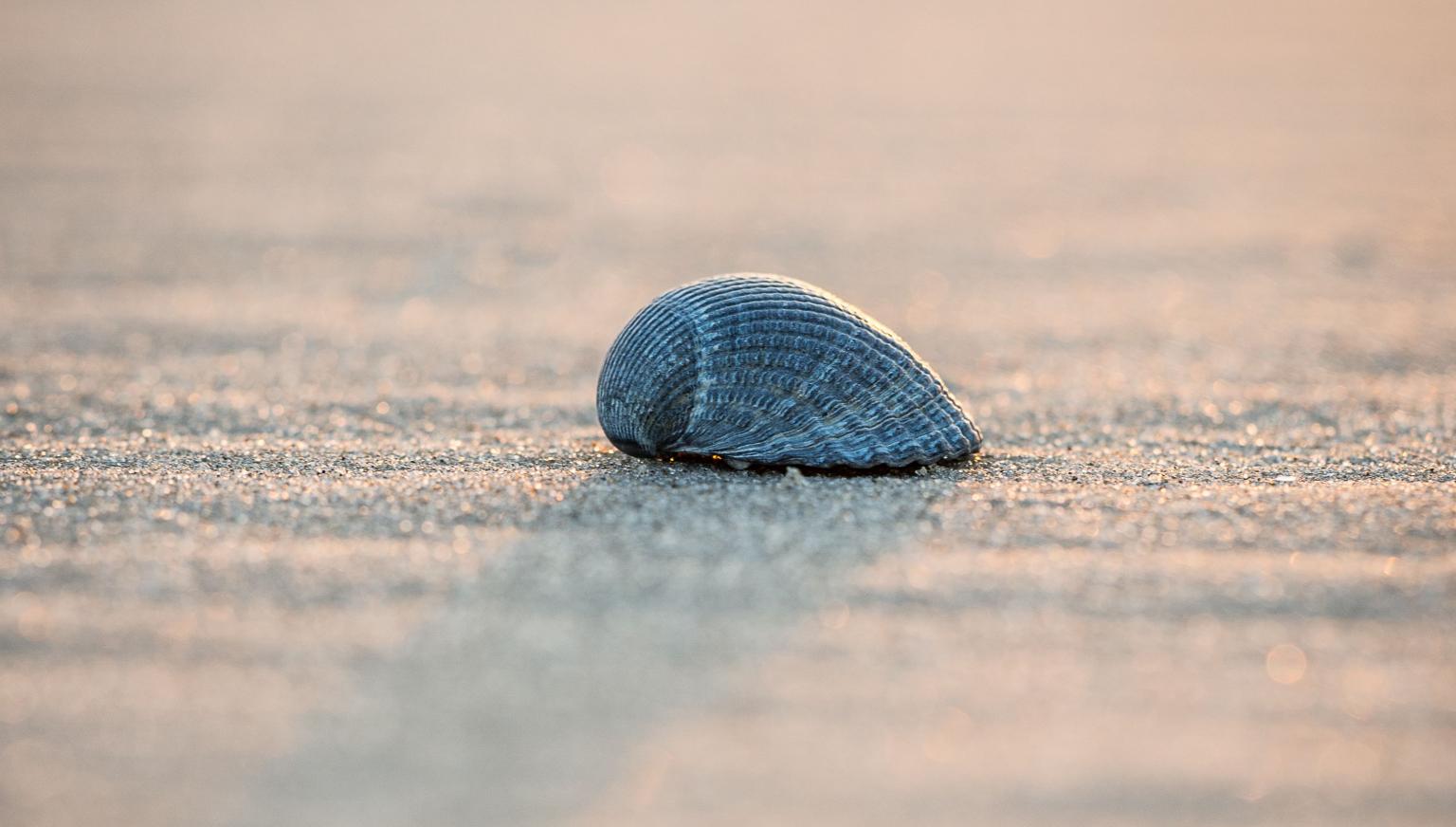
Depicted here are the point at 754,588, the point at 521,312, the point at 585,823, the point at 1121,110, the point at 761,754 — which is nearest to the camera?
the point at 585,823

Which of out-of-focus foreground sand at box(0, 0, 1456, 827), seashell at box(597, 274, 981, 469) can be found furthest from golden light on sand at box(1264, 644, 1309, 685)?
seashell at box(597, 274, 981, 469)

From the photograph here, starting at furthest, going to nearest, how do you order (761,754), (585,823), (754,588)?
(754,588)
(761,754)
(585,823)

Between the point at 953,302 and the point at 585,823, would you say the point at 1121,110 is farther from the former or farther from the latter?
the point at 585,823

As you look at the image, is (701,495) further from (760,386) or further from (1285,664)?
(1285,664)

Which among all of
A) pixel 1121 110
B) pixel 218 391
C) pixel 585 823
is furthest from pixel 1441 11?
pixel 585 823

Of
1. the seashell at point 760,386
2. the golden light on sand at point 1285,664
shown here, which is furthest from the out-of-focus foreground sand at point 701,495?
the seashell at point 760,386

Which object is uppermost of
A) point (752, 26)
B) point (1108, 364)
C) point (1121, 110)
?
point (752, 26)

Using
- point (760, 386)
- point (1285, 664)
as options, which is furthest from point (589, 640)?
point (1285, 664)
